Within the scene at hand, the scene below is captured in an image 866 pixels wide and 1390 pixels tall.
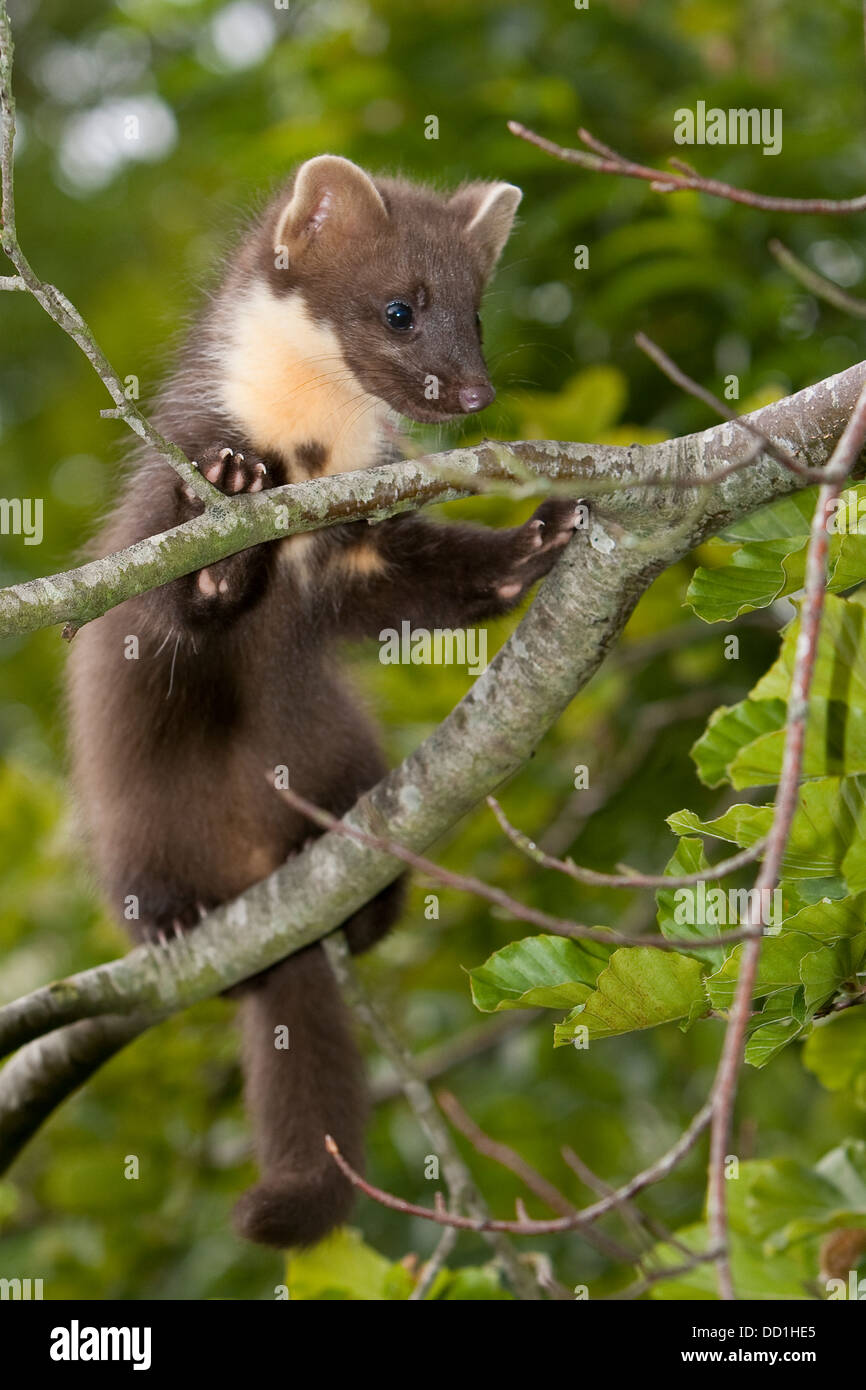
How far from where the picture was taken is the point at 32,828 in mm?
5621

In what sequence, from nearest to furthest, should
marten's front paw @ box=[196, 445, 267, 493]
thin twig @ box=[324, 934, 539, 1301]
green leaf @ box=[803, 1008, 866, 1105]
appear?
marten's front paw @ box=[196, 445, 267, 493] → green leaf @ box=[803, 1008, 866, 1105] → thin twig @ box=[324, 934, 539, 1301]

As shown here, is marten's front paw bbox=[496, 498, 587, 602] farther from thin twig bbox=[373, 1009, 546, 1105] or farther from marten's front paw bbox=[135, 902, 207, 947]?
thin twig bbox=[373, 1009, 546, 1105]

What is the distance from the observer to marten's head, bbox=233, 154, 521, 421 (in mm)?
3738

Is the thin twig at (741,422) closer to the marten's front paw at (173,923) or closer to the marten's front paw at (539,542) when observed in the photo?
the marten's front paw at (539,542)

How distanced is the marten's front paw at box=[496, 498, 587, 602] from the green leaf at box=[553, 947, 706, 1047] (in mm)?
1150

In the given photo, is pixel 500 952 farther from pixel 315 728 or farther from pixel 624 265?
pixel 624 265

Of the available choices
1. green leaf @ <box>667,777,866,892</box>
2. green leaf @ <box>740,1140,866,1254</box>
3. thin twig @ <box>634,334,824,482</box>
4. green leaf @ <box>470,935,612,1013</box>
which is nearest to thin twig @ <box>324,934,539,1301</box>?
green leaf @ <box>740,1140,866,1254</box>

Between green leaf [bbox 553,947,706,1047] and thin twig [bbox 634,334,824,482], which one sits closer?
thin twig [bbox 634,334,824,482]

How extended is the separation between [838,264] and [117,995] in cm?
367

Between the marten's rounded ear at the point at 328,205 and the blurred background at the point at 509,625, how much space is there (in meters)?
0.55

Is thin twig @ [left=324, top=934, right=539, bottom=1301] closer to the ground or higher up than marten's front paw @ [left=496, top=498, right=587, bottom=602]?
closer to the ground

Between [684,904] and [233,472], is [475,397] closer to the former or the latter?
[233,472]

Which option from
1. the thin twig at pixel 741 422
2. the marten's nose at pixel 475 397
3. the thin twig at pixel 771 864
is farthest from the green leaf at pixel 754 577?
the marten's nose at pixel 475 397

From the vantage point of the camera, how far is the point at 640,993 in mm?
2369
